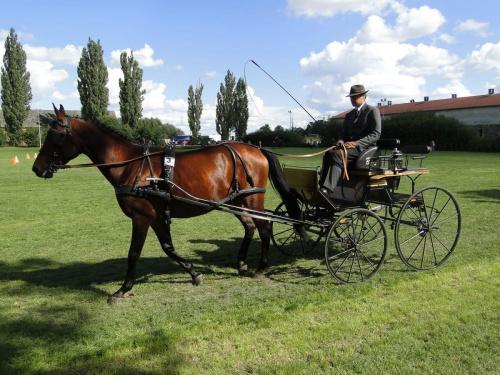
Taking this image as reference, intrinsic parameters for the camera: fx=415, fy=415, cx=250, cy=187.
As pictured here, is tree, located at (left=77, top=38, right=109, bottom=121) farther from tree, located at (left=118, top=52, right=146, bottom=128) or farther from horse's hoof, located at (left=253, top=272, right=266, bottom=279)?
horse's hoof, located at (left=253, top=272, right=266, bottom=279)

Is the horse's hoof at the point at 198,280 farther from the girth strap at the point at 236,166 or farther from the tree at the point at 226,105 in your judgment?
the tree at the point at 226,105

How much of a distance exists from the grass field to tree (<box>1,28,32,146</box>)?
69143 millimetres

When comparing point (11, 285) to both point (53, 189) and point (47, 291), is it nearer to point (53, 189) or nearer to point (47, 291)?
point (47, 291)

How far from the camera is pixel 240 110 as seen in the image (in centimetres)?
7288

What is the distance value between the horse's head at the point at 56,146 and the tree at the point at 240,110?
221ft

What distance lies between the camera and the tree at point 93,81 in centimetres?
6391

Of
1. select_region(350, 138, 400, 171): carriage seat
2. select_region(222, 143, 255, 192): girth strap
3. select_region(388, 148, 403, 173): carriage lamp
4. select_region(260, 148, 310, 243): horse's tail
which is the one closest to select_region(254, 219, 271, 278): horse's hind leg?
select_region(260, 148, 310, 243): horse's tail

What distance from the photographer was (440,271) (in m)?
6.02

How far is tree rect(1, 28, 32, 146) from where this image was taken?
66438mm

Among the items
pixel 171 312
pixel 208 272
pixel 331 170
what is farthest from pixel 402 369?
pixel 208 272

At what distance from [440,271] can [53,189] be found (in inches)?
616

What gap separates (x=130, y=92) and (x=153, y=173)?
6236 cm

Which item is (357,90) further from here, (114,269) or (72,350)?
(72,350)

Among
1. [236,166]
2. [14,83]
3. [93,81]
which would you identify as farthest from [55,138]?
[14,83]
